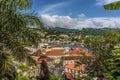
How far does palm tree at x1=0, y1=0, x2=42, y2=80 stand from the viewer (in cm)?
1392

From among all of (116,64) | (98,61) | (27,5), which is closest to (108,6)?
(27,5)

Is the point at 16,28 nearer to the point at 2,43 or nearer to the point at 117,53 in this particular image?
the point at 2,43

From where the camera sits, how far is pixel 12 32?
14.5 metres

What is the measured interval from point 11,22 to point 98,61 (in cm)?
1819

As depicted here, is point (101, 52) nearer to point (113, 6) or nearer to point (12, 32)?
point (12, 32)

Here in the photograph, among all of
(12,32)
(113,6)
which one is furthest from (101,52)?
(113,6)

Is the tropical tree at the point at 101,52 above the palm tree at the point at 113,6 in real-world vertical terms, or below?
below

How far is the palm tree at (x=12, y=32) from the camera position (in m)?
13.9

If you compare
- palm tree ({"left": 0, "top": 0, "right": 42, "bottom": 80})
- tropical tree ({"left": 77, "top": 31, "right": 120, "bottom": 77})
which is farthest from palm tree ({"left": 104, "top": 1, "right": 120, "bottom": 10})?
tropical tree ({"left": 77, "top": 31, "right": 120, "bottom": 77})

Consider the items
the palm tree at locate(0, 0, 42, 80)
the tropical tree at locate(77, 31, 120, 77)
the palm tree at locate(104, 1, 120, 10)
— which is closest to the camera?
the palm tree at locate(104, 1, 120, 10)

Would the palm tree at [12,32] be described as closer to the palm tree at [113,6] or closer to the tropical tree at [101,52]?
the palm tree at [113,6]

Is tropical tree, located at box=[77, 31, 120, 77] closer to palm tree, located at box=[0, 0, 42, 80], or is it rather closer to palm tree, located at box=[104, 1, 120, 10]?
palm tree, located at box=[0, 0, 42, 80]

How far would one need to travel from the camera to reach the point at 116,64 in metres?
17.2

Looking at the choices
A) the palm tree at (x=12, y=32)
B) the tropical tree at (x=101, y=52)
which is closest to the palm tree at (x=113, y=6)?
the palm tree at (x=12, y=32)
